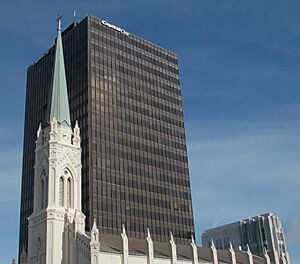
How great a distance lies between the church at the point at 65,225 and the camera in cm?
7269

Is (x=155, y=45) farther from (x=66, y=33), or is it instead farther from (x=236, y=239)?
(x=236, y=239)

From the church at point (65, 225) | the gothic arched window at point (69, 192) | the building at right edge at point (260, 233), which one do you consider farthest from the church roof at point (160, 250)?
the building at right edge at point (260, 233)

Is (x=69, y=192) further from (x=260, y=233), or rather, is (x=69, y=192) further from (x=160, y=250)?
(x=260, y=233)

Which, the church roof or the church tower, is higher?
the church tower

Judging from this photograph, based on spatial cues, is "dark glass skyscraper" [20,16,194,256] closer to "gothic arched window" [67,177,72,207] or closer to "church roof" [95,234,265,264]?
"church roof" [95,234,265,264]

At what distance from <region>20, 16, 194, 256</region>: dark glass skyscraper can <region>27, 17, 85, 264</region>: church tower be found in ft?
106

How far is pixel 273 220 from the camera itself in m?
189

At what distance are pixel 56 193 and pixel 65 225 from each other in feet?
16.7

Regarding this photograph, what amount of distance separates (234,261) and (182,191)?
45929 millimetres

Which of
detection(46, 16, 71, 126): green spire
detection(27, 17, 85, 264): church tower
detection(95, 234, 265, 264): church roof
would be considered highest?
detection(46, 16, 71, 126): green spire

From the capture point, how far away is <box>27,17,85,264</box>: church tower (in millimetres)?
74438

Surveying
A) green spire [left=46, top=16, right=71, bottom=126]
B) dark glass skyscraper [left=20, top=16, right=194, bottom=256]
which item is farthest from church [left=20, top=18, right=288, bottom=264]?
dark glass skyscraper [left=20, top=16, right=194, bottom=256]

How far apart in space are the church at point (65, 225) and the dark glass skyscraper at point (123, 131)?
105 ft

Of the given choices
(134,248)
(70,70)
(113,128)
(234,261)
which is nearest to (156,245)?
(134,248)
